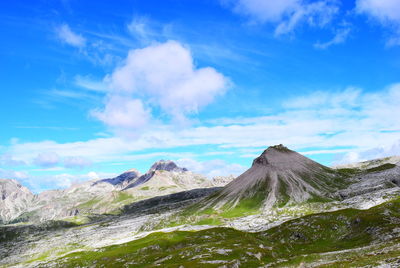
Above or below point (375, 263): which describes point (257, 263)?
below

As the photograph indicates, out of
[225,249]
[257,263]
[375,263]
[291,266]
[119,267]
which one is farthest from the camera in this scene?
[119,267]

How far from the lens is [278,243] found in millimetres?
108625

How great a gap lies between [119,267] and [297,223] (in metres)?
67.4

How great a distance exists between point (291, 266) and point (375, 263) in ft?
82.0

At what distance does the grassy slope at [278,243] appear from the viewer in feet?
280

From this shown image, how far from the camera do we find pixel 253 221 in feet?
624

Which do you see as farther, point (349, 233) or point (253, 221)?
point (253, 221)

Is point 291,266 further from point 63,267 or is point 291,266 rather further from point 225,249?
point 63,267

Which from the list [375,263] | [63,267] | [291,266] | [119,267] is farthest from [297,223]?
[63,267]

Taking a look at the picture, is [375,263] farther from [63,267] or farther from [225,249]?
[63,267]

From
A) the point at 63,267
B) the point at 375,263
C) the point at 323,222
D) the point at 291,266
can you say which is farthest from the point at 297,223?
the point at 63,267

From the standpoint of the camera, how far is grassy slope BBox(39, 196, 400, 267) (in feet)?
280

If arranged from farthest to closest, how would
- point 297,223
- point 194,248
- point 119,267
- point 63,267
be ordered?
point 63,267 → point 297,223 → point 119,267 → point 194,248

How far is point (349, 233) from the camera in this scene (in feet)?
331
